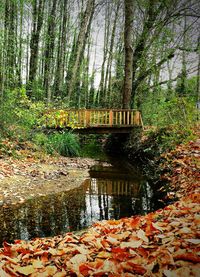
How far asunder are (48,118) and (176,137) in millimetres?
5202

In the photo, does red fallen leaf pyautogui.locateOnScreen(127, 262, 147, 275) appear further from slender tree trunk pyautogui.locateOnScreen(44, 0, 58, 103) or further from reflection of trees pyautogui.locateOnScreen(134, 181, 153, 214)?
slender tree trunk pyautogui.locateOnScreen(44, 0, 58, 103)

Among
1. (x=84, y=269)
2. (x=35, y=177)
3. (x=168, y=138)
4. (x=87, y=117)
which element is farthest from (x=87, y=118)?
(x=84, y=269)

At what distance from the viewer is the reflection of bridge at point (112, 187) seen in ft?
24.8

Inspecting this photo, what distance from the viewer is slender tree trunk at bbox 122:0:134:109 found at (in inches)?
572

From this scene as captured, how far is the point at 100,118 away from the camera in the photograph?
591 inches

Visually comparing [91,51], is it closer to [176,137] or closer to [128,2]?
[128,2]

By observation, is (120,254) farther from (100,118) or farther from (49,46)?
(49,46)

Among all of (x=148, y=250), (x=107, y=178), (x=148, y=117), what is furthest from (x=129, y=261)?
(x=148, y=117)

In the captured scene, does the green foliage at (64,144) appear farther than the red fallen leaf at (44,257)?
Yes

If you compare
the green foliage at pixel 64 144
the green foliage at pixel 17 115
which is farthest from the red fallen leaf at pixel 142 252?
the green foliage at pixel 64 144

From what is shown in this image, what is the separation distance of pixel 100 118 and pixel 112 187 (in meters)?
7.32

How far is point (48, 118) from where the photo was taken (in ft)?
39.9

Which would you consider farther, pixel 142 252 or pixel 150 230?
pixel 150 230

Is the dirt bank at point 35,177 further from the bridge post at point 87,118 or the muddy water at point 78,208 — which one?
the bridge post at point 87,118
